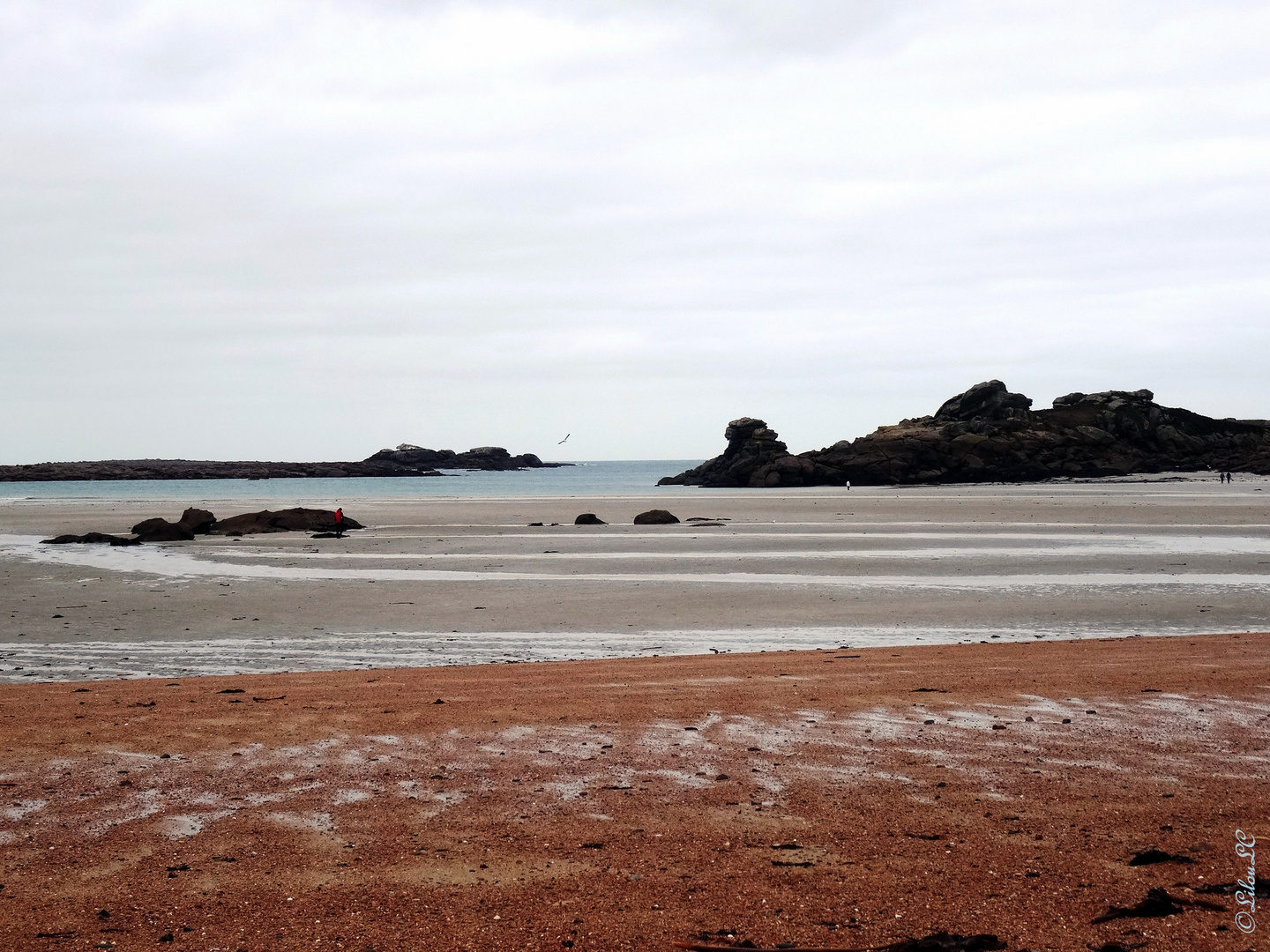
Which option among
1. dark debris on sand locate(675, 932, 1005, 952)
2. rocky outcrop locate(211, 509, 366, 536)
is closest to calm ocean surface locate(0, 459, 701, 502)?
rocky outcrop locate(211, 509, 366, 536)

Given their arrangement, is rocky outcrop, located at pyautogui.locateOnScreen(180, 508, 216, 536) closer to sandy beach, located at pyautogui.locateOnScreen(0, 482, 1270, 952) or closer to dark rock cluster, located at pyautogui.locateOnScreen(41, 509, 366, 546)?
dark rock cluster, located at pyautogui.locateOnScreen(41, 509, 366, 546)

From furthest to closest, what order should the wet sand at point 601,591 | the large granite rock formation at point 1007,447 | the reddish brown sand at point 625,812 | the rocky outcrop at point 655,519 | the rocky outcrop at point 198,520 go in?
the large granite rock formation at point 1007,447
the rocky outcrop at point 655,519
the rocky outcrop at point 198,520
the wet sand at point 601,591
the reddish brown sand at point 625,812

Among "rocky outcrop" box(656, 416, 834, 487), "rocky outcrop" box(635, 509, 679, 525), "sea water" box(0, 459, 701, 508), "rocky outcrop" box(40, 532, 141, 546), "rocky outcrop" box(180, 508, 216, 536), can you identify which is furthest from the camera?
"rocky outcrop" box(656, 416, 834, 487)

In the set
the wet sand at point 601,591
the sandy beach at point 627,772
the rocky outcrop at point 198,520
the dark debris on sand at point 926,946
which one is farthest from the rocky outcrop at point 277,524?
the dark debris on sand at point 926,946

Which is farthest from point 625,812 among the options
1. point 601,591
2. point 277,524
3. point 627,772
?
point 277,524

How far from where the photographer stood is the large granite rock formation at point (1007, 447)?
10156cm

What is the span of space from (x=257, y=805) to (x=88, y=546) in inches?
1147

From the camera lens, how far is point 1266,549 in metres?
25.4

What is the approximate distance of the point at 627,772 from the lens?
6301mm

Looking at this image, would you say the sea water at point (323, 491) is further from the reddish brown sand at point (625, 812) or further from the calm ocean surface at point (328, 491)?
the reddish brown sand at point (625, 812)

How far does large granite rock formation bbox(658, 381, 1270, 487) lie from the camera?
10156 cm

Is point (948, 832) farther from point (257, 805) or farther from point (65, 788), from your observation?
point (65, 788)

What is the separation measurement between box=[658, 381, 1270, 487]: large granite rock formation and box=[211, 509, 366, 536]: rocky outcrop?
6664cm

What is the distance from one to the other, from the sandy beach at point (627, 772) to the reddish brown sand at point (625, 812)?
3cm
